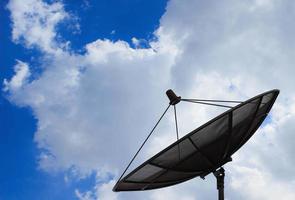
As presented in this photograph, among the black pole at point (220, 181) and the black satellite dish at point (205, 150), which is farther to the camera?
the black pole at point (220, 181)

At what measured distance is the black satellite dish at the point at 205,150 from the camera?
22.0 meters

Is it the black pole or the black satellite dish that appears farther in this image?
the black pole

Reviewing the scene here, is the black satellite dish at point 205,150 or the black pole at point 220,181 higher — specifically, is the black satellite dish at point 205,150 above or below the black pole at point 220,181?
above

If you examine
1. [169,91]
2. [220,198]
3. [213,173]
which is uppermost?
[169,91]

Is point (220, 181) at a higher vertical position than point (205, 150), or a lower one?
lower

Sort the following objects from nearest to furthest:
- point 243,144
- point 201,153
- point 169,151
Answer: point 169,151, point 201,153, point 243,144

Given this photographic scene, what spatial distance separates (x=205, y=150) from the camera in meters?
23.6

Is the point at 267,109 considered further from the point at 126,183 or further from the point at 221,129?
the point at 126,183

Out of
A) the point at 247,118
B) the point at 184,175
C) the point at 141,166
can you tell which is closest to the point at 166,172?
the point at 184,175

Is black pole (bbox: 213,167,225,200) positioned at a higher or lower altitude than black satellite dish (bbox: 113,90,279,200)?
lower

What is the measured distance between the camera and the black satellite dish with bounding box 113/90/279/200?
72.1 feet

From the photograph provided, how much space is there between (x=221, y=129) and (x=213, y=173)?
8.54 ft

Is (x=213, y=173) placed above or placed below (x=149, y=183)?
below

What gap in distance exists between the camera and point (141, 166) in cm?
2262
